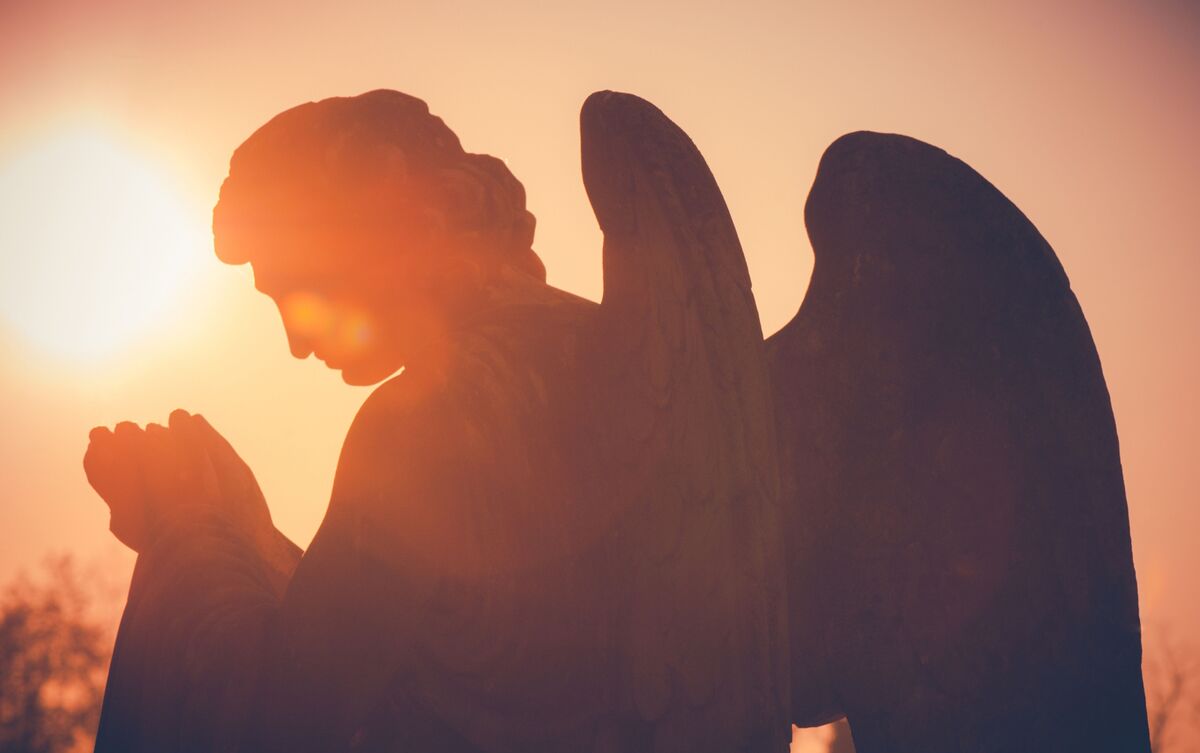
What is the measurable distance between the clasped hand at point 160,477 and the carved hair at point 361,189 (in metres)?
0.49

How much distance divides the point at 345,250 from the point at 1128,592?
6.12 ft

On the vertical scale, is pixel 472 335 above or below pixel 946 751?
above

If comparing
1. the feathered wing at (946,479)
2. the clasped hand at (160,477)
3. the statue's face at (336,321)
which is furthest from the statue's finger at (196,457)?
the feathered wing at (946,479)

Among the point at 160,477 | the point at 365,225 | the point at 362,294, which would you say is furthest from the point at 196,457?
the point at 365,225

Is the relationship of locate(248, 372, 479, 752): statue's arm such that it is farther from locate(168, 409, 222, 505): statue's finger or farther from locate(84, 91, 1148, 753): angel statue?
locate(168, 409, 222, 505): statue's finger

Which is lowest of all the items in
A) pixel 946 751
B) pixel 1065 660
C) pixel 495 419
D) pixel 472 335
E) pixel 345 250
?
pixel 946 751

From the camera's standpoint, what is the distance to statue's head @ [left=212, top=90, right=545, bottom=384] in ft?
8.56

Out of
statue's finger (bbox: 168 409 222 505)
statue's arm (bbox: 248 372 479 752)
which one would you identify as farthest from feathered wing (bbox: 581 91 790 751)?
statue's finger (bbox: 168 409 222 505)

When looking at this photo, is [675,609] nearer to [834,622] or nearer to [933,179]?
[834,622]

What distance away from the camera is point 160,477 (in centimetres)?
274

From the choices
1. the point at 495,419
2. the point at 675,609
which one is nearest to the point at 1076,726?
the point at 675,609

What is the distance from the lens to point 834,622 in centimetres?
250

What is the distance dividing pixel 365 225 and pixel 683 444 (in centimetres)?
101

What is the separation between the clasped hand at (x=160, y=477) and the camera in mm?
2732
